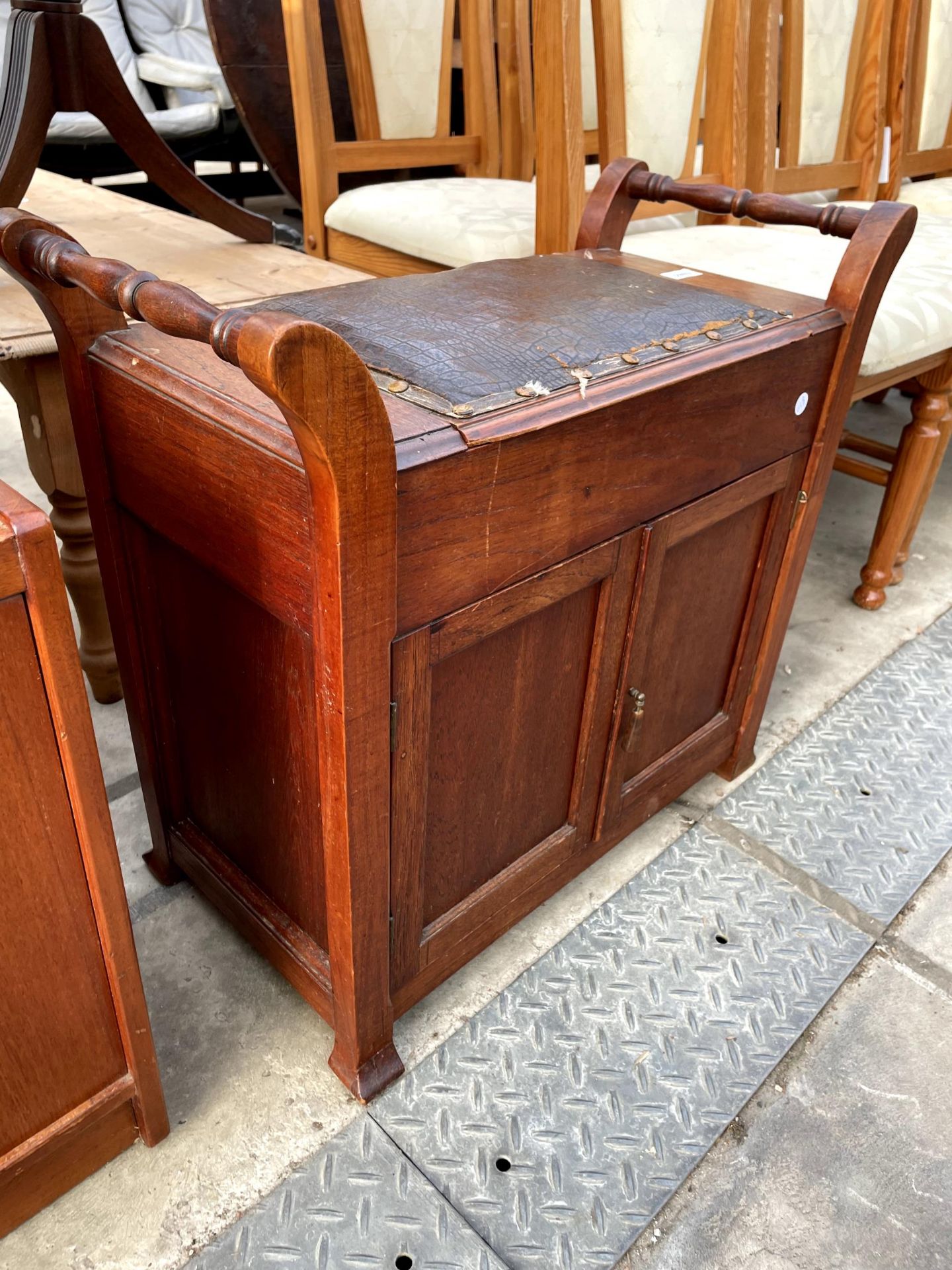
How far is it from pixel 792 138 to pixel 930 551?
112 centimetres

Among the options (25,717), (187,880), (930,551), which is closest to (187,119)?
(930,551)

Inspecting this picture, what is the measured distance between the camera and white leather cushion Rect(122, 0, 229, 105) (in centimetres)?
443

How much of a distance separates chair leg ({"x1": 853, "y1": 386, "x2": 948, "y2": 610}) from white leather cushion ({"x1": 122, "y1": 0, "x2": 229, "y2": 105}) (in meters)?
3.78

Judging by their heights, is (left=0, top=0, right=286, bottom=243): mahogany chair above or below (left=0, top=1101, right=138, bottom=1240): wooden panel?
above

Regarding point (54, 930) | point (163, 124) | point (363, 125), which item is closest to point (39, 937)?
point (54, 930)

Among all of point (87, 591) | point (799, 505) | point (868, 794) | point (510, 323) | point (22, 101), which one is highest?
point (22, 101)

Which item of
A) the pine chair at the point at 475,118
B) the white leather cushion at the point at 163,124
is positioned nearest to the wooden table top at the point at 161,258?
the pine chair at the point at 475,118

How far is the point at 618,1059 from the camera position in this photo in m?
1.20

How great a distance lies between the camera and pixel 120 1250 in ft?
3.17

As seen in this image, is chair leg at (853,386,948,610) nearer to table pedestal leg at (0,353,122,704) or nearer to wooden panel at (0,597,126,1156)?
table pedestal leg at (0,353,122,704)

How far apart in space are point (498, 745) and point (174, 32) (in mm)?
4964

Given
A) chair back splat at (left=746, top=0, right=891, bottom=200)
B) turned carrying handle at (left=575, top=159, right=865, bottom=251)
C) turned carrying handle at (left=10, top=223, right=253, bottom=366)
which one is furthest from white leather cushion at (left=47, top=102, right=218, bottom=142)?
turned carrying handle at (left=10, top=223, right=253, bottom=366)

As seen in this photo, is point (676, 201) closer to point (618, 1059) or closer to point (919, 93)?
point (618, 1059)

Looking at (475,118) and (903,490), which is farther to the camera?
(475,118)
